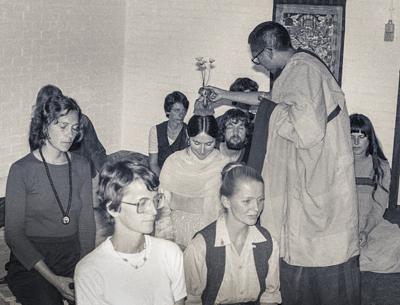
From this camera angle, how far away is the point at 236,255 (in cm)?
336

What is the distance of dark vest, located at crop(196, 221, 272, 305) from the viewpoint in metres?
3.32

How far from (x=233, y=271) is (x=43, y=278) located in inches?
34.0

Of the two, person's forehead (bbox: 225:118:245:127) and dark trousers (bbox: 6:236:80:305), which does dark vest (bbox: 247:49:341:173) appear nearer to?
dark trousers (bbox: 6:236:80:305)

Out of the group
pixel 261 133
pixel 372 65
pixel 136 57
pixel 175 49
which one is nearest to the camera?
pixel 261 133

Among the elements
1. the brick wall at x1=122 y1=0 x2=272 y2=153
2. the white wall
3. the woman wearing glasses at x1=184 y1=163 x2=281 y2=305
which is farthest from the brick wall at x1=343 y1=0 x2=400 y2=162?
the woman wearing glasses at x1=184 y1=163 x2=281 y2=305

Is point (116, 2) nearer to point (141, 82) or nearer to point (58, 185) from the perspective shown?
point (141, 82)

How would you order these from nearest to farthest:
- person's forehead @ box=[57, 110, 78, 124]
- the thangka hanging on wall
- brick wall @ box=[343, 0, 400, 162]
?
1. person's forehead @ box=[57, 110, 78, 124]
2. brick wall @ box=[343, 0, 400, 162]
3. the thangka hanging on wall

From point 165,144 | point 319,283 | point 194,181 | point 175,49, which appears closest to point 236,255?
point 319,283

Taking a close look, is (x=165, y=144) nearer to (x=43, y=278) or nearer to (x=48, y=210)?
(x=48, y=210)

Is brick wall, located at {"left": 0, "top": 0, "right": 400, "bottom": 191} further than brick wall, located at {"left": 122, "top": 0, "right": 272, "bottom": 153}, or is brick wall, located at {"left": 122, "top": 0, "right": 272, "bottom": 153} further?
brick wall, located at {"left": 122, "top": 0, "right": 272, "bottom": 153}

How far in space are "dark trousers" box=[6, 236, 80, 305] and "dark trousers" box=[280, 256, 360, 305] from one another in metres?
1.08

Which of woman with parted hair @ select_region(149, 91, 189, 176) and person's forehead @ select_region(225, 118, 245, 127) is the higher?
person's forehead @ select_region(225, 118, 245, 127)

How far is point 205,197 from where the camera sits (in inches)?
189

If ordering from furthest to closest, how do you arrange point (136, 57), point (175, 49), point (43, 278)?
1. point (136, 57)
2. point (175, 49)
3. point (43, 278)
